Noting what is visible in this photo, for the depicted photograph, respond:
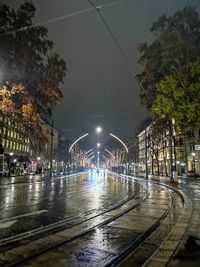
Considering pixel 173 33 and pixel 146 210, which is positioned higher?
pixel 173 33

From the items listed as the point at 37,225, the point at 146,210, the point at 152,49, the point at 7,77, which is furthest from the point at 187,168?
the point at 37,225

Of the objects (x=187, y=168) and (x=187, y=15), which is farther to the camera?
(x=187, y=168)

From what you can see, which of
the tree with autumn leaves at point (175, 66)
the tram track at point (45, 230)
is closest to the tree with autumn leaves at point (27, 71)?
the tree with autumn leaves at point (175, 66)

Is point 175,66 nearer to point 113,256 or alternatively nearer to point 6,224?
point 6,224

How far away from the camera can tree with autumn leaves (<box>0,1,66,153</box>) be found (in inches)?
975

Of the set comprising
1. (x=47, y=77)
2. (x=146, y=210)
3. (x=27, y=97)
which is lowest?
(x=146, y=210)

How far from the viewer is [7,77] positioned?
2514cm

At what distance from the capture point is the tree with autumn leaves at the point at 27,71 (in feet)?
81.3

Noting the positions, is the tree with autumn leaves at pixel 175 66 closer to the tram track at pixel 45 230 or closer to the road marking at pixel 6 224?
the tram track at pixel 45 230

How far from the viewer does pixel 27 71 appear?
2648 centimetres

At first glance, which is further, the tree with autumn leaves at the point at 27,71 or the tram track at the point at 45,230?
the tree with autumn leaves at the point at 27,71

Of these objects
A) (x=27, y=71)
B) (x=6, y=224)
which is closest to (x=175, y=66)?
(x=27, y=71)

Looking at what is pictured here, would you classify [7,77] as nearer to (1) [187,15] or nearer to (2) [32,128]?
(2) [32,128]

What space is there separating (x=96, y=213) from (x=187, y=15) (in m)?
21.3
